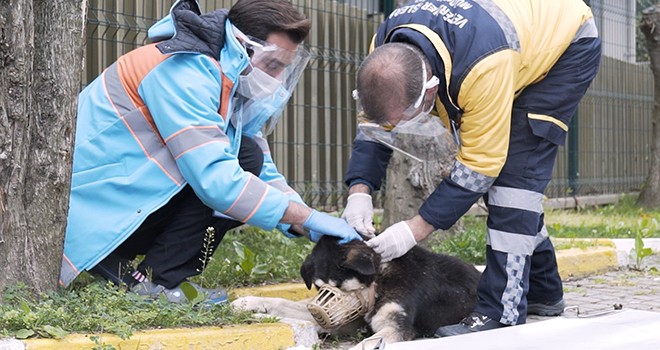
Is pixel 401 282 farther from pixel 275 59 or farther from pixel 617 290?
pixel 617 290

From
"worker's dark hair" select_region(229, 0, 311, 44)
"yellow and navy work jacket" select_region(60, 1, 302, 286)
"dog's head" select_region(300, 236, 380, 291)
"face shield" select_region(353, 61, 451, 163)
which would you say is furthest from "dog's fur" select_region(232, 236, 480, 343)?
"worker's dark hair" select_region(229, 0, 311, 44)

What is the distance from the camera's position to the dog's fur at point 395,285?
14.0 ft

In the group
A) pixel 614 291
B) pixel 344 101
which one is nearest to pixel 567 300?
pixel 614 291

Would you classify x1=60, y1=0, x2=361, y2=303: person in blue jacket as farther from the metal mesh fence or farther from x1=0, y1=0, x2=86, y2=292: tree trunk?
the metal mesh fence

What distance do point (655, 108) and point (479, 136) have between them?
9.36 metres

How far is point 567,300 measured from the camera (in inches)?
226

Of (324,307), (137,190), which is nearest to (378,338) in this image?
(324,307)

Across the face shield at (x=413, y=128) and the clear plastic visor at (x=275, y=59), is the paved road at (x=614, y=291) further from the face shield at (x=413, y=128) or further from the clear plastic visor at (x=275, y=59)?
the clear plastic visor at (x=275, y=59)

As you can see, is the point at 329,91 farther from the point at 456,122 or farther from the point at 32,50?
the point at 32,50

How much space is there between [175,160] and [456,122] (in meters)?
1.38

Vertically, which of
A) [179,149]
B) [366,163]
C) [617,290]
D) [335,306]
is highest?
[179,149]

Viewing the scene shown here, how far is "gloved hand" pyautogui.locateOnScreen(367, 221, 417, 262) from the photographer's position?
4.27 m

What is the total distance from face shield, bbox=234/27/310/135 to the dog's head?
825mm

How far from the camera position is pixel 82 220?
4.29 m
